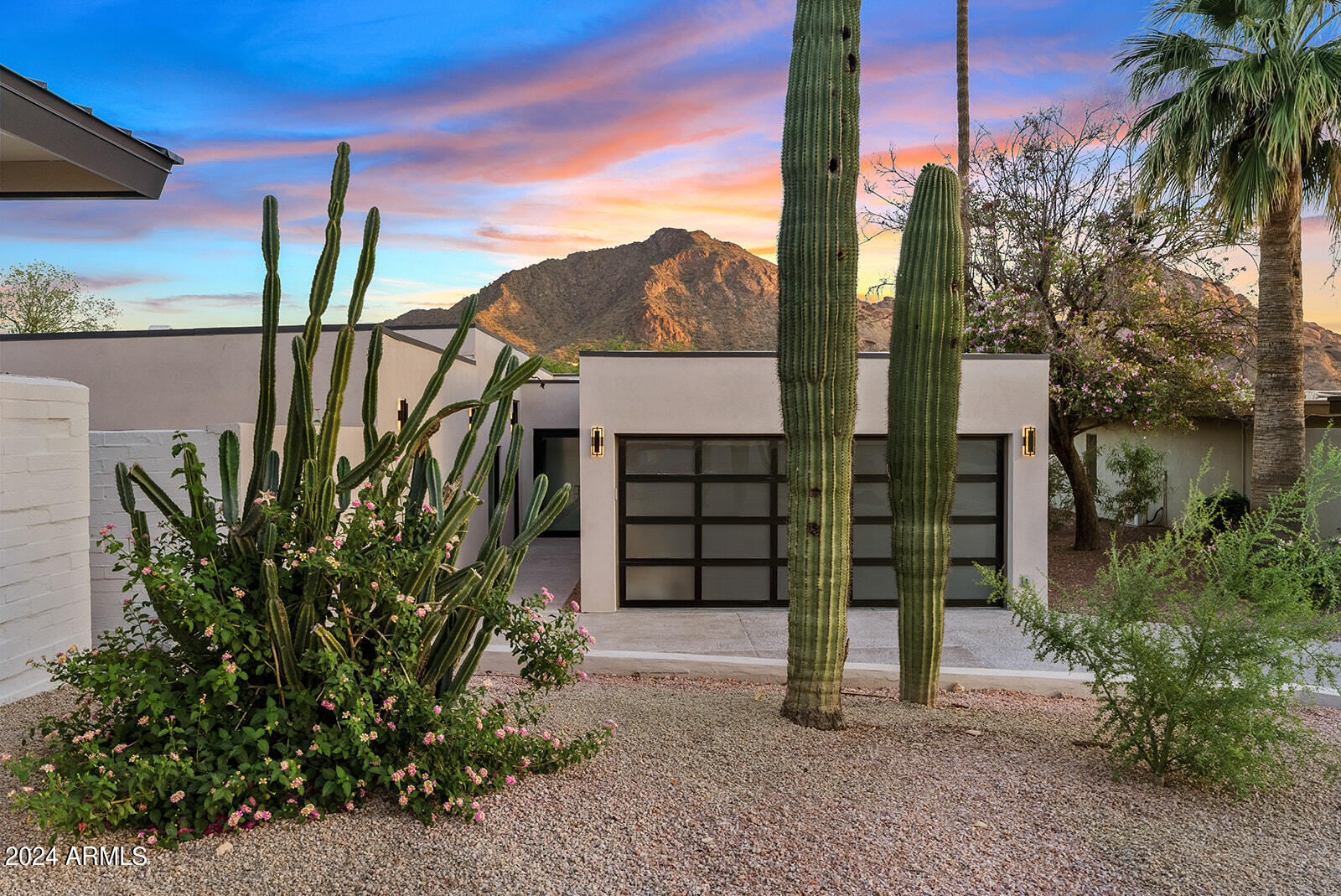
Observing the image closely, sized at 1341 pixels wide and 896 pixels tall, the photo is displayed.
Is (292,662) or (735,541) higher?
(292,662)

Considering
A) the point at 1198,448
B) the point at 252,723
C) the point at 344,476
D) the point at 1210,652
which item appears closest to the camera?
the point at 252,723

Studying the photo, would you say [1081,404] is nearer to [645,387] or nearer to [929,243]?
[645,387]

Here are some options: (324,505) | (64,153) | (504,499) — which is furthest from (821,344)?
(64,153)

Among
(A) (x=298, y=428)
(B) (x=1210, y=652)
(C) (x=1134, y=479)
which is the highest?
(A) (x=298, y=428)

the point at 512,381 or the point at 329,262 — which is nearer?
the point at 329,262

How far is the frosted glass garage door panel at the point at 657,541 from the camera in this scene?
10.3m

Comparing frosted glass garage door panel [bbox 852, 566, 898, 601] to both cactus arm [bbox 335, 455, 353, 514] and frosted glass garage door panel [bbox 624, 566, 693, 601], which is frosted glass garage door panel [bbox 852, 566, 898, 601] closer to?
frosted glass garage door panel [bbox 624, 566, 693, 601]

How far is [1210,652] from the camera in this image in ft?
12.4

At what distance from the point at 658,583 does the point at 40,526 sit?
22.1ft

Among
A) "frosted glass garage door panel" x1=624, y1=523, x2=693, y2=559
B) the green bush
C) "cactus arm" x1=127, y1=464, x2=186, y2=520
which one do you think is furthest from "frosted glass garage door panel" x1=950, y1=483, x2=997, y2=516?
"cactus arm" x1=127, y1=464, x2=186, y2=520

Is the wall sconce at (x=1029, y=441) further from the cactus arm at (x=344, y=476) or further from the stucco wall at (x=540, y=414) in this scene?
the stucco wall at (x=540, y=414)

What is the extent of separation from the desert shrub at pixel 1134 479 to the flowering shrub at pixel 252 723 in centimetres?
1444

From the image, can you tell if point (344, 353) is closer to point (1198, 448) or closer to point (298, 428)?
point (298, 428)

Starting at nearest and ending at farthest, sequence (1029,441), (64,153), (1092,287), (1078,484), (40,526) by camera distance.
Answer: (64,153) → (40,526) → (1029,441) → (1092,287) → (1078,484)
